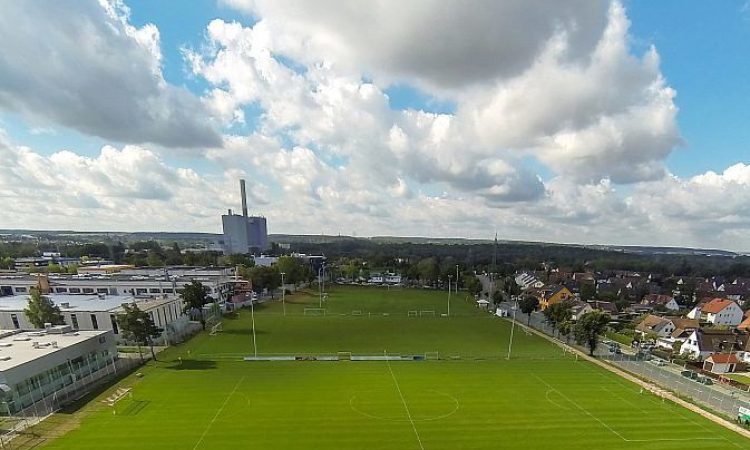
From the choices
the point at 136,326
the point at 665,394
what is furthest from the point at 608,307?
the point at 136,326

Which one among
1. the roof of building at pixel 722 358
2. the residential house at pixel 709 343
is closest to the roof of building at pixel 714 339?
the residential house at pixel 709 343

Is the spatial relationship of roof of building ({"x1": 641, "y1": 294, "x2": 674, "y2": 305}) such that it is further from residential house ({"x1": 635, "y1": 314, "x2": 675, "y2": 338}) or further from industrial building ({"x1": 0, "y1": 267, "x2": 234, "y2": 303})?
industrial building ({"x1": 0, "y1": 267, "x2": 234, "y2": 303})

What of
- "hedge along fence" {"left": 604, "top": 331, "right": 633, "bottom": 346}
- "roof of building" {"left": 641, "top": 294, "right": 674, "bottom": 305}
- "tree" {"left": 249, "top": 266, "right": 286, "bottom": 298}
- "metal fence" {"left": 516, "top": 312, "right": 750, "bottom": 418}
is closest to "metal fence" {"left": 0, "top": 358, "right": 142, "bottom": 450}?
"tree" {"left": 249, "top": 266, "right": 286, "bottom": 298}

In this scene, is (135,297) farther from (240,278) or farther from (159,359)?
(240,278)

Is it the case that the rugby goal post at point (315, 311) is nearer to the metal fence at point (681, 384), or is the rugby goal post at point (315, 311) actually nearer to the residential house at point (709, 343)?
the metal fence at point (681, 384)

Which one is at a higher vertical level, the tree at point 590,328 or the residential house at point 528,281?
the tree at point 590,328

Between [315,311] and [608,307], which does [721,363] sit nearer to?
[608,307]
